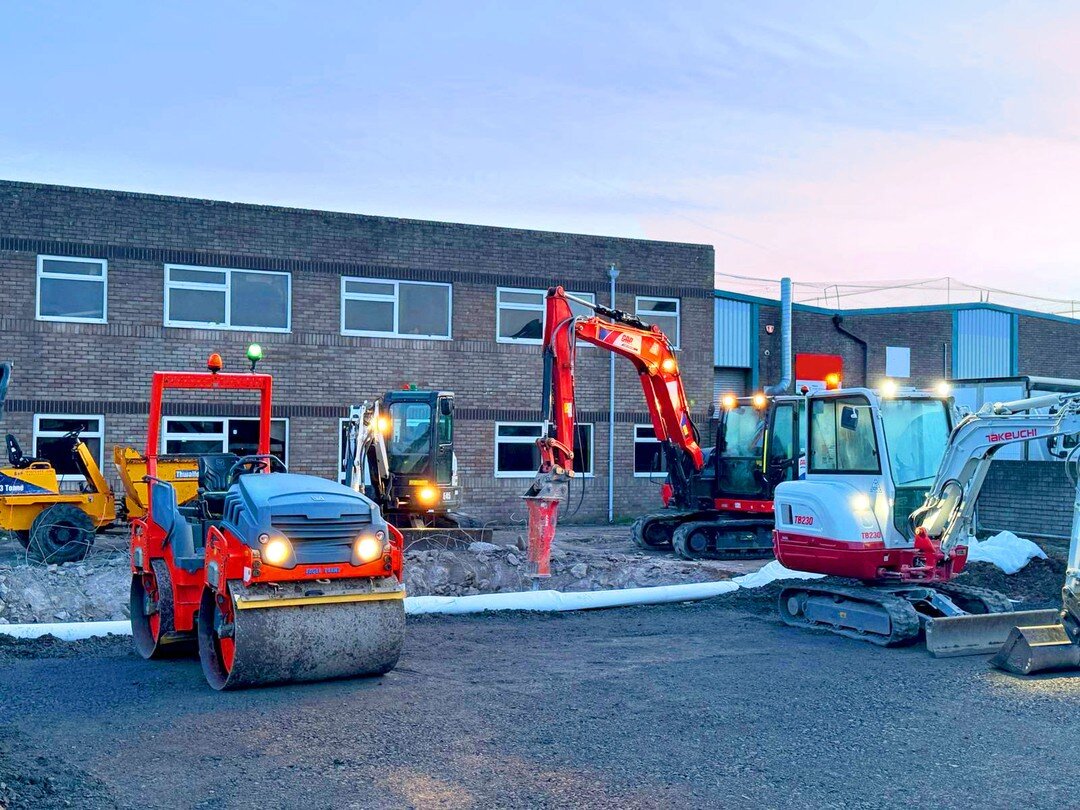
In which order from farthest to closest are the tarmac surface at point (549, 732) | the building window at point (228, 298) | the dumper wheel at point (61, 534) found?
1. the building window at point (228, 298)
2. the dumper wheel at point (61, 534)
3. the tarmac surface at point (549, 732)

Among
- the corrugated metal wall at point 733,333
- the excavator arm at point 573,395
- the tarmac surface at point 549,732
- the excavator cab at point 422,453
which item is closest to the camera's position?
the tarmac surface at point 549,732

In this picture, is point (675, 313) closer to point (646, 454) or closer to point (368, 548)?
point (646, 454)

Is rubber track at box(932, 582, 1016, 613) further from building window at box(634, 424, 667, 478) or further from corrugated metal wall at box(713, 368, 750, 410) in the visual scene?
corrugated metal wall at box(713, 368, 750, 410)

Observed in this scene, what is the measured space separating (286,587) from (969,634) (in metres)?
6.17

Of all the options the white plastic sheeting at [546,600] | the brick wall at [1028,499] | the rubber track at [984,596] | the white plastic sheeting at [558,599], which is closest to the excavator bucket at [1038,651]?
the rubber track at [984,596]

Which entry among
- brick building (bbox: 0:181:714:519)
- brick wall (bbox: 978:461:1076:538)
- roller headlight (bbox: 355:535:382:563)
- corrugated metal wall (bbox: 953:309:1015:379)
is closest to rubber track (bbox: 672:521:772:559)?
brick wall (bbox: 978:461:1076:538)

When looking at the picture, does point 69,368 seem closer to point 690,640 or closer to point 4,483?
point 4,483

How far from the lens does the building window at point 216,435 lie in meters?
21.0

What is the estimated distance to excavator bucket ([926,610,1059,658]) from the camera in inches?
382

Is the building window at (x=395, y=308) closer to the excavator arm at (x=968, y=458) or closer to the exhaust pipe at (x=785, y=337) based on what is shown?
the exhaust pipe at (x=785, y=337)

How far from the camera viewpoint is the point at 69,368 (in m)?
20.3

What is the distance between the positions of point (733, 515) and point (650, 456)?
6632 millimetres

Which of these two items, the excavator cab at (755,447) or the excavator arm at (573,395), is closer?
the excavator arm at (573,395)

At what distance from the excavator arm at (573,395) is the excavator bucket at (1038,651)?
5.89m
